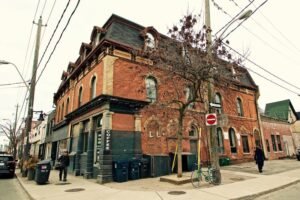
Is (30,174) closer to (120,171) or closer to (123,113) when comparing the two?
(120,171)

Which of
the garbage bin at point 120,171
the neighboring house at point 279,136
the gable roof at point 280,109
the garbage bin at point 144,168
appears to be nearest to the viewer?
the garbage bin at point 120,171


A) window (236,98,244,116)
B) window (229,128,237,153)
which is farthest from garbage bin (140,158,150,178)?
window (236,98,244,116)

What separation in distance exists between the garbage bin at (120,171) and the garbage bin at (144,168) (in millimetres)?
1173

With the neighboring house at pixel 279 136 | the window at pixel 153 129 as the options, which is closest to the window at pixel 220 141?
the neighboring house at pixel 279 136

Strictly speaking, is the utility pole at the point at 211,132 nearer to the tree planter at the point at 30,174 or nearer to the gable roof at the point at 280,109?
the tree planter at the point at 30,174

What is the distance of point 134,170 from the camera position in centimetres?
1304

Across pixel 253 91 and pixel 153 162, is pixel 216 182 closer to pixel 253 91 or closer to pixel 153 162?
pixel 153 162

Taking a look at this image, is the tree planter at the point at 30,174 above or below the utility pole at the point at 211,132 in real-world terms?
below

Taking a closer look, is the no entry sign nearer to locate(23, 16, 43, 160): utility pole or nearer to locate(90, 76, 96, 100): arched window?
locate(90, 76, 96, 100): arched window

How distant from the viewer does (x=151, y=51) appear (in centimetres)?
1272

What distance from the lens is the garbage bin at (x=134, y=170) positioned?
509 inches

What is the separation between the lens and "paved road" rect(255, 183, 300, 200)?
8.02 metres

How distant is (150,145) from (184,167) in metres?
3.05

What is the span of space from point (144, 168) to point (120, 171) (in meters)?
1.77
